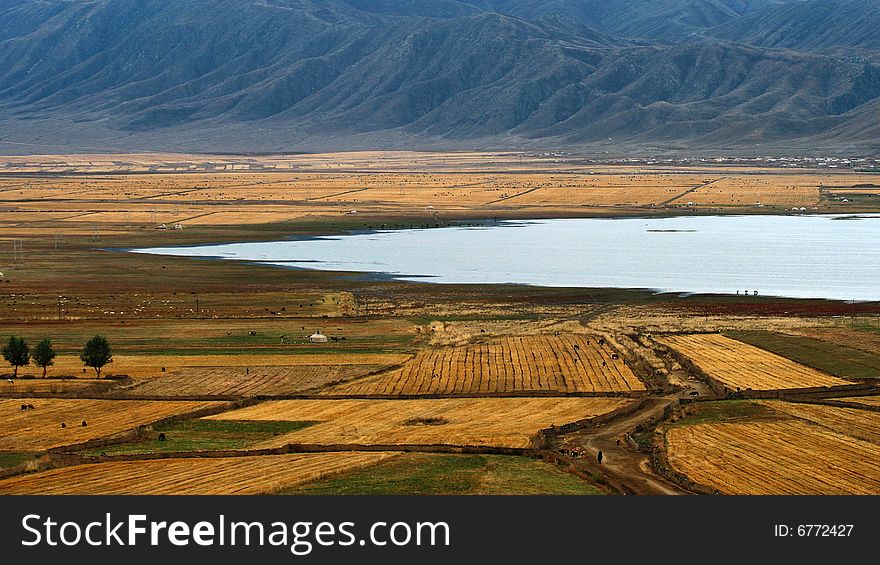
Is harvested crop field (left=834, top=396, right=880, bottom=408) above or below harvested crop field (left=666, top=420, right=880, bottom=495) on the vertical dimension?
above

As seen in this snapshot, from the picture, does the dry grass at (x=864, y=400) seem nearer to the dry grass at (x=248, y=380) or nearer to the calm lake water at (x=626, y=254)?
the dry grass at (x=248, y=380)

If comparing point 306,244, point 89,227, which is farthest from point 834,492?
point 89,227

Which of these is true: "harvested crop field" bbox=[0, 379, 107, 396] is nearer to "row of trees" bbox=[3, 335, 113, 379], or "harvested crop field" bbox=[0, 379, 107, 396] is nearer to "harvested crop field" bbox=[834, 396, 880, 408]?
"row of trees" bbox=[3, 335, 113, 379]

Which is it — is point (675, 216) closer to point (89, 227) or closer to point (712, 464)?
point (89, 227)

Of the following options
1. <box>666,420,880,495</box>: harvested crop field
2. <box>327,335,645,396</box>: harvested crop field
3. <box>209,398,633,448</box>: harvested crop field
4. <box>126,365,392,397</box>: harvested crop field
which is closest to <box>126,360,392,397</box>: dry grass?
<box>126,365,392,397</box>: harvested crop field

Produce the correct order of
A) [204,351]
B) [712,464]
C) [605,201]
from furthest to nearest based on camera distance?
[605,201], [204,351], [712,464]
